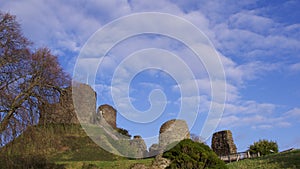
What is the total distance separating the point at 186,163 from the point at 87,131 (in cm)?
3861

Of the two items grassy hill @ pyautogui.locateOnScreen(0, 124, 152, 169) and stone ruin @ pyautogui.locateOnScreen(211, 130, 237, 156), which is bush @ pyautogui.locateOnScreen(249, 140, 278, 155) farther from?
grassy hill @ pyautogui.locateOnScreen(0, 124, 152, 169)

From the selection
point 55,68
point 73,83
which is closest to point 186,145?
point 73,83

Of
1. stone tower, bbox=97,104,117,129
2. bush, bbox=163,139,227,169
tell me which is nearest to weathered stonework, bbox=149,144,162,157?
stone tower, bbox=97,104,117,129

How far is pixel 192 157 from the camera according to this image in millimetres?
14219

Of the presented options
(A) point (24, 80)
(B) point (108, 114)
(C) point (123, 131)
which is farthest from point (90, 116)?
(A) point (24, 80)

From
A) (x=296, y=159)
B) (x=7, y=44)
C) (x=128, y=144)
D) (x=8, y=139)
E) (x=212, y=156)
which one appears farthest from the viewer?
(x=128, y=144)

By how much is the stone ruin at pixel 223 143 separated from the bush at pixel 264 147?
455 centimetres

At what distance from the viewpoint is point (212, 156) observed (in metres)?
14.5

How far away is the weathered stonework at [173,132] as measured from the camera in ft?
155

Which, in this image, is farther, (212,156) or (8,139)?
(212,156)

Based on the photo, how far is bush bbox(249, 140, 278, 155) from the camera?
43.7m

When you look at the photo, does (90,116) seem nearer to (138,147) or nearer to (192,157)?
(138,147)

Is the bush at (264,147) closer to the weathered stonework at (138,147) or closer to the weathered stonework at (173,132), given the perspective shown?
the weathered stonework at (173,132)

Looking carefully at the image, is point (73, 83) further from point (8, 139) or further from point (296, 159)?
point (296, 159)
